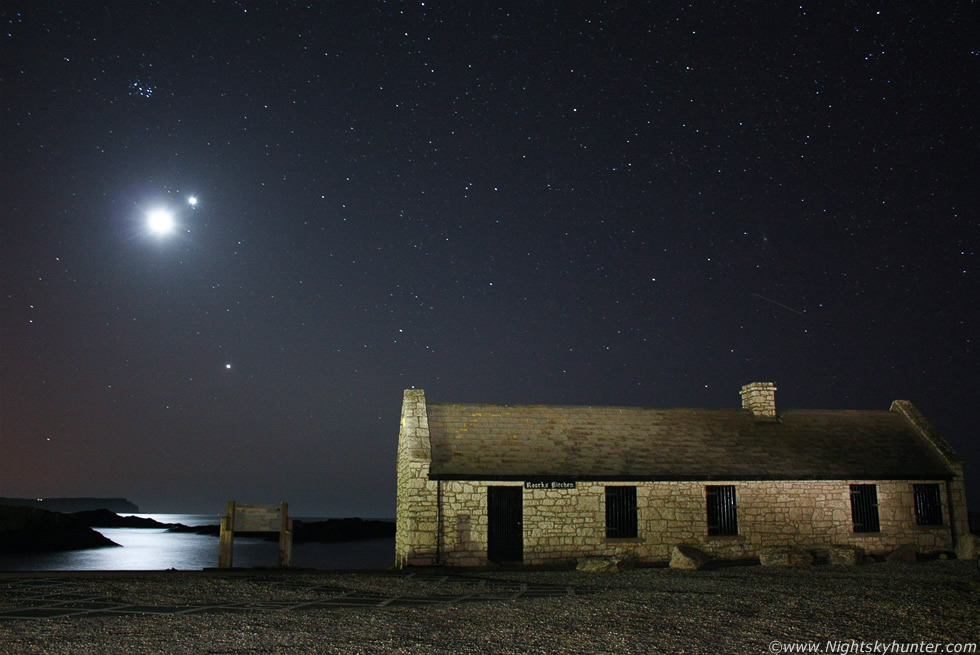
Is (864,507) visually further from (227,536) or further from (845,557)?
(227,536)

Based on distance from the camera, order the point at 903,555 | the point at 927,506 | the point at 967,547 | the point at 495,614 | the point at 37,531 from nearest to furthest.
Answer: the point at 495,614 → the point at 903,555 → the point at 967,547 → the point at 927,506 → the point at 37,531

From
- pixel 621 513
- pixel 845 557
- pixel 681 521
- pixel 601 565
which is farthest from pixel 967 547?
pixel 601 565

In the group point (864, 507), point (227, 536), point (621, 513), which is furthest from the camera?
point (864, 507)

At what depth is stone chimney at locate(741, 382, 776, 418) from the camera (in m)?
25.0

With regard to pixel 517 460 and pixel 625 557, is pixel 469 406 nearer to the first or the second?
pixel 517 460

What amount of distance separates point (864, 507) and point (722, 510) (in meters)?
4.86

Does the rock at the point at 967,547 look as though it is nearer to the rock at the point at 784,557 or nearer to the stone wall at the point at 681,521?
the stone wall at the point at 681,521

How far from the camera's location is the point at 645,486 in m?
20.2

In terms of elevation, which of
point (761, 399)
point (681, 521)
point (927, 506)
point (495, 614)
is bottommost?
point (495, 614)

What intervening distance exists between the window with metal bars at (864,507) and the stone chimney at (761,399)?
13.5 feet

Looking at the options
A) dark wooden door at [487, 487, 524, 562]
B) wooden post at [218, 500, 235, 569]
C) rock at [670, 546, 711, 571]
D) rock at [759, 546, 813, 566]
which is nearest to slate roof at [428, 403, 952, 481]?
dark wooden door at [487, 487, 524, 562]

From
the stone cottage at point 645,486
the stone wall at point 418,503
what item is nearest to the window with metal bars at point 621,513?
the stone cottage at point 645,486

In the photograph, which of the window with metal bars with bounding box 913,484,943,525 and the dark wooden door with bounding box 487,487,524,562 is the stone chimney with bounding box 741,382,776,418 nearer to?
the window with metal bars with bounding box 913,484,943,525

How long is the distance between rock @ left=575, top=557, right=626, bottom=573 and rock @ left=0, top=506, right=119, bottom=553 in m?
62.9
